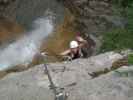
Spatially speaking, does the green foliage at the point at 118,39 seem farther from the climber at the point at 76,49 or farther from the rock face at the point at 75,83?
the rock face at the point at 75,83

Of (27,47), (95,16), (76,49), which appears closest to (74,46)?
(76,49)

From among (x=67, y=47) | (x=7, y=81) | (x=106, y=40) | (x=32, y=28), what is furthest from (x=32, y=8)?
(x=7, y=81)

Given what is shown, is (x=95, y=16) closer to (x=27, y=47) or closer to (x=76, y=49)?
(x=76, y=49)

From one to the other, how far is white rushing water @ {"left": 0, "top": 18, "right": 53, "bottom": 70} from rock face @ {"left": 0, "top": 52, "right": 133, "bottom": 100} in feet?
10.0

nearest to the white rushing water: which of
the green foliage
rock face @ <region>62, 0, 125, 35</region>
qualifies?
rock face @ <region>62, 0, 125, 35</region>

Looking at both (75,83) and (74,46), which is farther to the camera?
(74,46)

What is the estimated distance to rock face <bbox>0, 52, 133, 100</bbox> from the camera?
5773mm

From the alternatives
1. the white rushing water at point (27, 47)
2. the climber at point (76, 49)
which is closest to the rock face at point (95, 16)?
the climber at point (76, 49)

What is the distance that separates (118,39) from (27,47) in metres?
3.03

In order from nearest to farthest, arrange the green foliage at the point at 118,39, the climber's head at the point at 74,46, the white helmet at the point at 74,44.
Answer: the green foliage at the point at 118,39 → the climber's head at the point at 74,46 → the white helmet at the point at 74,44

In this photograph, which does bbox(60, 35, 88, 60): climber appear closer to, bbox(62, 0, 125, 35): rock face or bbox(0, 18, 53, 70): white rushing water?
bbox(62, 0, 125, 35): rock face

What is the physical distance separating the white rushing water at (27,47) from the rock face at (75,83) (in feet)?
10.0

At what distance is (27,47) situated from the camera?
11.4 m

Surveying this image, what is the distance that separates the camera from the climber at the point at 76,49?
9773 mm
